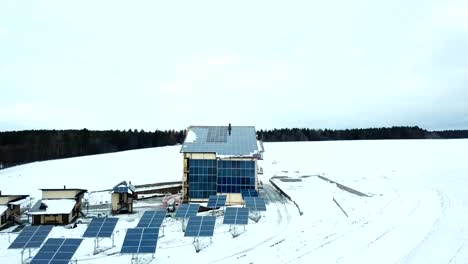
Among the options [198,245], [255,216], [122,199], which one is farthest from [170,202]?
[198,245]

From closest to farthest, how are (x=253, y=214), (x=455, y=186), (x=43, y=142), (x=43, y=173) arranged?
(x=253, y=214) < (x=455, y=186) < (x=43, y=173) < (x=43, y=142)

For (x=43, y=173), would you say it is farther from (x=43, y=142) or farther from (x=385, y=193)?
(x=385, y=193)

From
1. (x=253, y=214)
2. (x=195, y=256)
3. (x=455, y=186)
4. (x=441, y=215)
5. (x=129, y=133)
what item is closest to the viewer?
(x=195, y=256)

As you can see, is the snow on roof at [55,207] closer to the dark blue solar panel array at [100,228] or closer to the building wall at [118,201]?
the building wall at [118,201]

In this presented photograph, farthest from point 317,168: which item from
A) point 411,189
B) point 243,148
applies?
point 243,148

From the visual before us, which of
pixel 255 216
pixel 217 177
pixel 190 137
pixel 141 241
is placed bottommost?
pixel 255 216

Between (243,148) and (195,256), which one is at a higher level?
(243,148)

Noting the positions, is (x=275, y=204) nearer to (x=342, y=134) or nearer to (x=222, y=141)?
(x=222, y=141)
